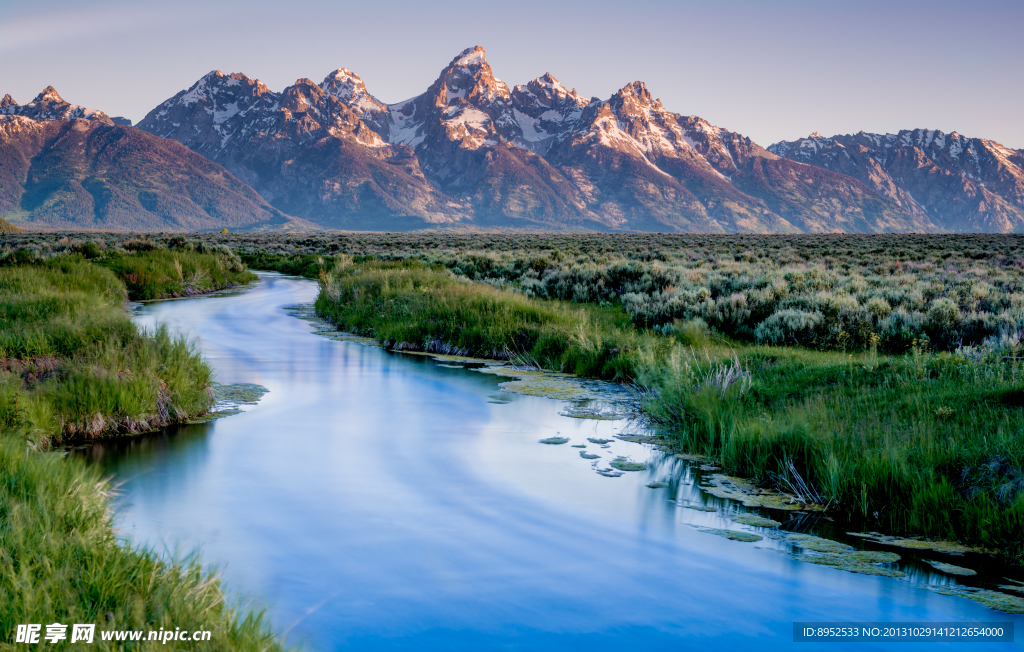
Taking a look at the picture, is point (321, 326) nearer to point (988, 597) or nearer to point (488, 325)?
point (488, 325)

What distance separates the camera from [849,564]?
6.51 metres

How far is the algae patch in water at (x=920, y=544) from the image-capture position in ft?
21.7

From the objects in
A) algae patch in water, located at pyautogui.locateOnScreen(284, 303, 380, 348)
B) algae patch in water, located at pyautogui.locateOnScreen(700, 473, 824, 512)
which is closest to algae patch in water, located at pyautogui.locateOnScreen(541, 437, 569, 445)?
algae patch in water, located at pyautogui.locateOnScreen(700, 473, 824, 512)

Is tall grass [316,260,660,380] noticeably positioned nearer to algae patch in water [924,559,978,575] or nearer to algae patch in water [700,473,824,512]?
algae patch in water [700,473,824,512]

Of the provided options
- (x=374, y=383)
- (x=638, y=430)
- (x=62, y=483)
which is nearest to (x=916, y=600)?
(x=638, y=430)

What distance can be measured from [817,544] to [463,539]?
313cm

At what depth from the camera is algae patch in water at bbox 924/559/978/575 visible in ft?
20.6

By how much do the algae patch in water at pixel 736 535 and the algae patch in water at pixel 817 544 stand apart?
293 mm

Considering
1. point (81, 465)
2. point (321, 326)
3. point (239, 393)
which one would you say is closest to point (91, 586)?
point (81, 465)

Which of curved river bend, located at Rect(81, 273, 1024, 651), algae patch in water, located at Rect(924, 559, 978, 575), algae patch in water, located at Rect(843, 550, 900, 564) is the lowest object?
curved river bend, located at Rect(81, 273, 1024, 651)

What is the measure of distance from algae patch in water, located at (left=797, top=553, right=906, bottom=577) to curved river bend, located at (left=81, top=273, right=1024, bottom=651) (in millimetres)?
95

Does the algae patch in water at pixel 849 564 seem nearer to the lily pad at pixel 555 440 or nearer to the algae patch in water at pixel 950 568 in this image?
the algae patch in water at pixel 950 568

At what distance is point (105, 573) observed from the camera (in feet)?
14.6

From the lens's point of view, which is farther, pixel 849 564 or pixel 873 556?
pixel 873 556
